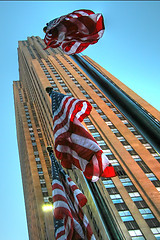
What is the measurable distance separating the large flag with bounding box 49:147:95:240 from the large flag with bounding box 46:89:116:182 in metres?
1.64

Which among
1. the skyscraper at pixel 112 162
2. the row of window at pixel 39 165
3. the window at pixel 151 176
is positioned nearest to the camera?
the skyscraper at pixel 112 162

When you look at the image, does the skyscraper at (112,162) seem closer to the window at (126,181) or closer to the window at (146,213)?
the window at (146,213)

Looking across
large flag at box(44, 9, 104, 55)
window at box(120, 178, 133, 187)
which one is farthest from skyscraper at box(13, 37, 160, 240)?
large flag at box(44, 9, 104, 55)

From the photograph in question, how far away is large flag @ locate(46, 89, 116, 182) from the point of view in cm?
1504

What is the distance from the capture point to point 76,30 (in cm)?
1939

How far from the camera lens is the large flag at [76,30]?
18.8 meters

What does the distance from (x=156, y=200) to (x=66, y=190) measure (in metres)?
26.0

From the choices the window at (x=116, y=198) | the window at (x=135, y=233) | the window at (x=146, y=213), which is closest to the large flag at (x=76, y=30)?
the window at (x=135, y=233)

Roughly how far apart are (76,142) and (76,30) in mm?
7842

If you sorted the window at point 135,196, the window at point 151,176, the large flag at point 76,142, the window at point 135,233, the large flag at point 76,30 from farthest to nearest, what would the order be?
the window at point 151,176 → the window at point 135,196 → the window at point 135,233 → the large flag at point 76,30 → the large flag at point 76,142

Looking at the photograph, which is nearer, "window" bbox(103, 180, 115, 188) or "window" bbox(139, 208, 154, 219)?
"window" bbox(139, 208, 154, 219)

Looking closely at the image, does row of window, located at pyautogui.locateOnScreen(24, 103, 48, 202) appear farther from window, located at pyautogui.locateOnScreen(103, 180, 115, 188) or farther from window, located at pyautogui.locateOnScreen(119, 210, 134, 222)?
window, located at pyautogui.locateOnScreen(119, 210, 134, 222)

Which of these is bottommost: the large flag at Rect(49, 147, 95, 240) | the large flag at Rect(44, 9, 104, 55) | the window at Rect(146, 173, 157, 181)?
the large flag at Rect(49, 147, 95, 240)

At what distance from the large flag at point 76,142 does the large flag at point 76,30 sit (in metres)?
3.84
